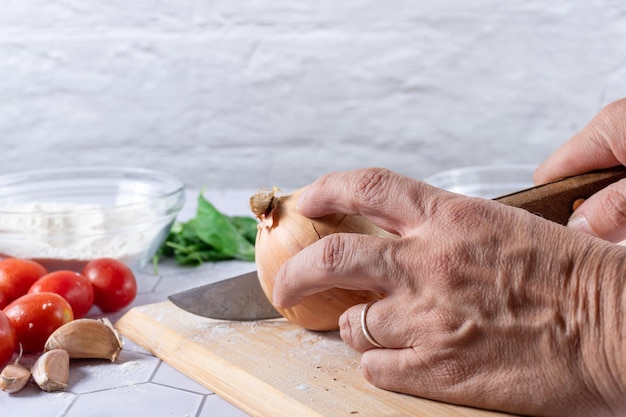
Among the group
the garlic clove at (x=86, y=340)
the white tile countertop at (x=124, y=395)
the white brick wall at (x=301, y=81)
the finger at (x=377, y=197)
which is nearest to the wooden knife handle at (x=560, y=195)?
the finger at (x=377, y=197)

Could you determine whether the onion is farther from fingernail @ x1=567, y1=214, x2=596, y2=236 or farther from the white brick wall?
the white brick wall

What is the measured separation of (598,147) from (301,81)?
1.49 m

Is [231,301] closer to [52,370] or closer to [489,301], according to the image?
[52,370]

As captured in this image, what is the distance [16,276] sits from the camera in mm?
1295

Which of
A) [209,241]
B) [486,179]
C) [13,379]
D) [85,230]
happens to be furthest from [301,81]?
[13,379]

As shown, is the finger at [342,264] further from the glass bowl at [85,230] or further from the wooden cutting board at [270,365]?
the glass bowl at [85,230]

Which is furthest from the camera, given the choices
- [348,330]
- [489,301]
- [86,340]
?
[86,340]

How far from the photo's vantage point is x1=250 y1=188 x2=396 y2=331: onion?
3.34 feet

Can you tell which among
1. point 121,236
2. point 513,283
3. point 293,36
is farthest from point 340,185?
point 293,36

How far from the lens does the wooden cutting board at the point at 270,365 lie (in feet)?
2.94

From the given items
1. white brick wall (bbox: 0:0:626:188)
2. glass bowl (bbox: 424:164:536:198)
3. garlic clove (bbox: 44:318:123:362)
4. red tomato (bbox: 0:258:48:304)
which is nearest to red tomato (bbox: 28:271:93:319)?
red tomato (bbox: 0:258:48:304)

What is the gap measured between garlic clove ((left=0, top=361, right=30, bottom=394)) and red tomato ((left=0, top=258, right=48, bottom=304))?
0.88ft

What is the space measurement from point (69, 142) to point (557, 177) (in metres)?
1.86

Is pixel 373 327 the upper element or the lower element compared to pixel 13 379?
upper
